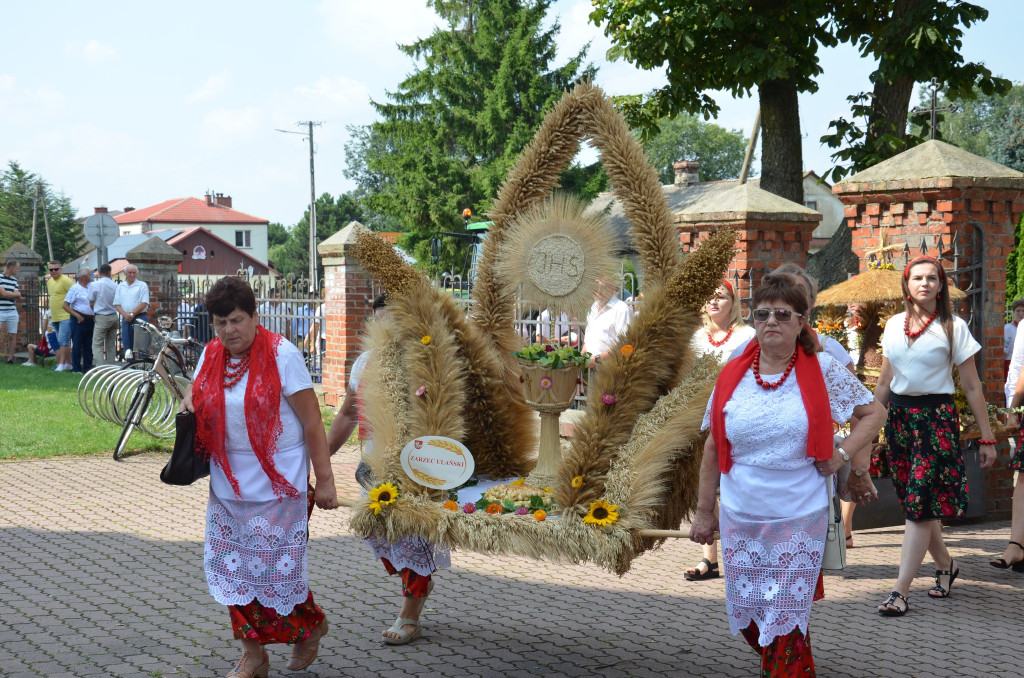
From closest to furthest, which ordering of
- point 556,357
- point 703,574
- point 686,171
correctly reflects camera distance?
point 556,357, point 703,574, point 686,171

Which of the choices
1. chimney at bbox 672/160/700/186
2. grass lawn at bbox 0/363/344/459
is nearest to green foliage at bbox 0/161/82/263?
chimney at bbox 672/160/700/186

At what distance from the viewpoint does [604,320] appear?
5.21 metres

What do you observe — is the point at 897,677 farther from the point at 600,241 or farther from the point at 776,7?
the point at 776,7

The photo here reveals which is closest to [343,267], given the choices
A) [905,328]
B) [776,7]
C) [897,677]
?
[776,7]

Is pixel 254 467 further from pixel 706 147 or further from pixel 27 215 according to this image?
pixel 706 147

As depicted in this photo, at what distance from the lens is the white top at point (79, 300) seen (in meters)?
17.7

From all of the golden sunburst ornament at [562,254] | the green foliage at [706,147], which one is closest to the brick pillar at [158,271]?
the golden sunburst ornament at [562,254]

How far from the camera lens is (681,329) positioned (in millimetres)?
4473

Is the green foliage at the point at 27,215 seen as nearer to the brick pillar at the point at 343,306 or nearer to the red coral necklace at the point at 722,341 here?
the brick pillar at the point at 343,306

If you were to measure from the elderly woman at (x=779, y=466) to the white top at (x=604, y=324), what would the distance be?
1233 millimetres

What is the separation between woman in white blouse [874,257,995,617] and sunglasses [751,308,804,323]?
7.31 ft

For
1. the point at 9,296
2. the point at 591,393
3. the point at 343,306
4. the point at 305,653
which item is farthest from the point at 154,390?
the point at 9,296

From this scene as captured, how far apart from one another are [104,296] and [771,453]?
15.3 m

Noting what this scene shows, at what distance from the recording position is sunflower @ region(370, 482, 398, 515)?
4449 mm
